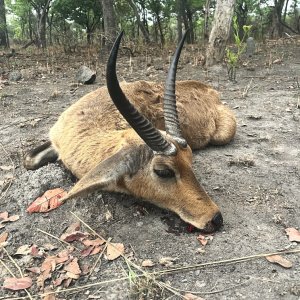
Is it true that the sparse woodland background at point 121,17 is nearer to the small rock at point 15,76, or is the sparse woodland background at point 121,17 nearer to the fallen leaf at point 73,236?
the small rock at point 15,76

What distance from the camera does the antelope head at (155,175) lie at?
3717 millimetres

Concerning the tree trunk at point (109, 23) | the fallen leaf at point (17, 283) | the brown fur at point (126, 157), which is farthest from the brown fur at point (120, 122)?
the tree trunk at point (109, 23)

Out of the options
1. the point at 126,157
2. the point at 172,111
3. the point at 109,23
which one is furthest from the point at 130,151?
the point at 109,23

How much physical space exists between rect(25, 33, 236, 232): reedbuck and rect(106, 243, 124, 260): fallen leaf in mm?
533

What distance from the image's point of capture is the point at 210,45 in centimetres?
1109

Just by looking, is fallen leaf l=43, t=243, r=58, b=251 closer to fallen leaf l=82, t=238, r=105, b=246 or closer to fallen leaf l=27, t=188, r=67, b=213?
fallen leaf l=82, t=238, r=105, b=246

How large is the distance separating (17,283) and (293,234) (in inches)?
95.7

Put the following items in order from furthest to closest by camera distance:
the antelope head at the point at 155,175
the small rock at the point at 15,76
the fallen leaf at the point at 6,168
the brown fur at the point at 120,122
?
the small rock at the point at 15,76
the fallen leaf at the point at 6,168
the brown fur at the point at 120,122
the antelope head at the point at 155,175

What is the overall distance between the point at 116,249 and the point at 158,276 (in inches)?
20.6

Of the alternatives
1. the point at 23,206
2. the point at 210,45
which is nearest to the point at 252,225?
the point at 23,206

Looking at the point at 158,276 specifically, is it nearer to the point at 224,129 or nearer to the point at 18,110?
the point at 224,129

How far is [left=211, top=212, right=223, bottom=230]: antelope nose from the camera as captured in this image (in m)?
3.78

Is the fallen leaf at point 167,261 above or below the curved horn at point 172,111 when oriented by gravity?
below

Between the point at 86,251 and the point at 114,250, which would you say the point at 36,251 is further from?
the point at 114,250
